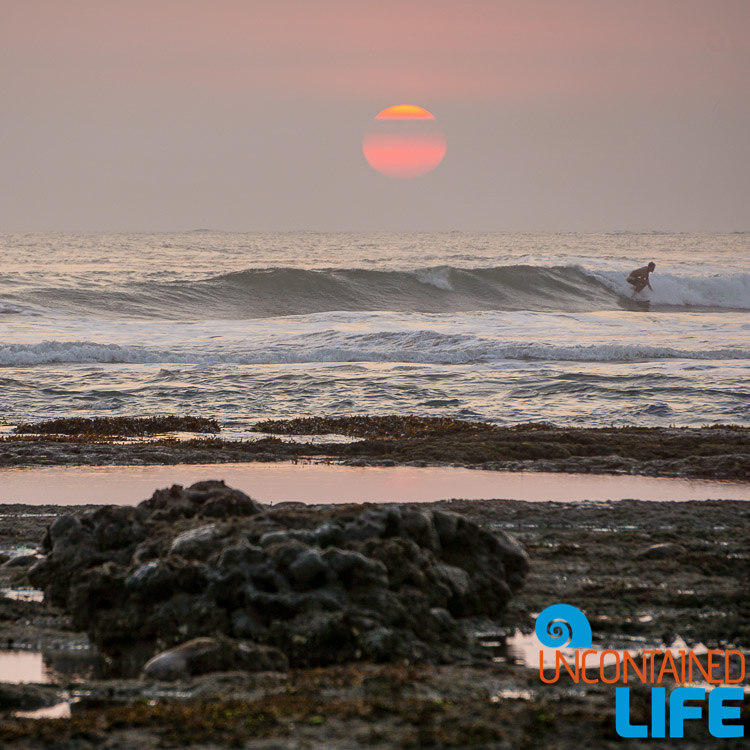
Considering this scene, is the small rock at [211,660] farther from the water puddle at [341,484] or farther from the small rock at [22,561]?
the water puddle at [341,484]

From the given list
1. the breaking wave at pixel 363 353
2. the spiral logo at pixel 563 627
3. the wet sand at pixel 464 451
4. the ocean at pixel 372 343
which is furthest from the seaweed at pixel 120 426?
the spiral logo at pixel 563 627

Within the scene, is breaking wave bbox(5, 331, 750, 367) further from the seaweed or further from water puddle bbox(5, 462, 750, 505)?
water puddle bbox(5, 462, 750, 505)

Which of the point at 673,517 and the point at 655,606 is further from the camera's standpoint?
the point at 673,517

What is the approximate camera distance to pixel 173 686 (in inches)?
164

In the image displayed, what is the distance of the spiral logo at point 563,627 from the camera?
4730 millimetres

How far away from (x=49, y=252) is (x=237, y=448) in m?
49.4

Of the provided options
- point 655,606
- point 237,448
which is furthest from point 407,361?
point 655,606

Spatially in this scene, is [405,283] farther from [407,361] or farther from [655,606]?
[655,606]

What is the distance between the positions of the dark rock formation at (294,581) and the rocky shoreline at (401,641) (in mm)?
17

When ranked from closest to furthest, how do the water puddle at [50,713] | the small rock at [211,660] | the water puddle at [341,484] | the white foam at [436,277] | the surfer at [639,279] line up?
the water puddle at [50,713]
the small rock at [211,660]
the water puddle at [341,484]
the surfer at [639,279]
the white foam at [436,277]

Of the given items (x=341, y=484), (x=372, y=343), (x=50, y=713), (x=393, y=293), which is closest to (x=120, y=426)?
(x=341, y=484)

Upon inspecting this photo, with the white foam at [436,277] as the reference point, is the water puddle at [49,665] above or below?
below

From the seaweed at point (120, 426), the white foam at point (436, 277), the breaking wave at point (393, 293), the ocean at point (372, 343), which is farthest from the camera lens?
the white foam at point (436, 277)

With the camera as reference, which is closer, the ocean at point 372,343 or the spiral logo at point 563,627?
the spiral logo at point 563,627
